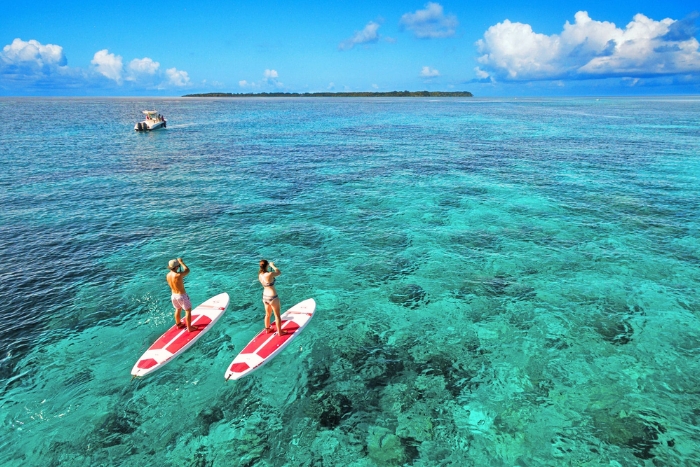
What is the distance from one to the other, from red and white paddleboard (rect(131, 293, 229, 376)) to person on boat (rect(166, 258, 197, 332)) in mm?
370

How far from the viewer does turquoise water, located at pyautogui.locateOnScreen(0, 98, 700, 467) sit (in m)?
11.8

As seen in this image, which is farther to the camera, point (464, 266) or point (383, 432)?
point (464, 266)

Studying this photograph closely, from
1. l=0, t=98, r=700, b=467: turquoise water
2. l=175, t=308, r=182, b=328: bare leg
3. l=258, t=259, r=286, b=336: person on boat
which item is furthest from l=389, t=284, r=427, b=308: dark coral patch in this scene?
l=175, t=308, r=182, b=328: bare leg

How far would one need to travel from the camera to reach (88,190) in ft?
122

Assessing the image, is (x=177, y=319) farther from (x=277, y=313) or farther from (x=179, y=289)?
(x=277, y=313)

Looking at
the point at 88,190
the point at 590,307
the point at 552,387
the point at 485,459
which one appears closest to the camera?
the point at 485,459

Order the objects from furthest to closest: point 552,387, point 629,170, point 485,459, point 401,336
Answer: point 629,170 < point 401,336 < point 552,387 < point 485,459

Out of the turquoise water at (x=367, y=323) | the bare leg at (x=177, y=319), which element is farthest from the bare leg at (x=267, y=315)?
the bare leg at (x=177, y=319)

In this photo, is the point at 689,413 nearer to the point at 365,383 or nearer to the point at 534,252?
the point at 365,383

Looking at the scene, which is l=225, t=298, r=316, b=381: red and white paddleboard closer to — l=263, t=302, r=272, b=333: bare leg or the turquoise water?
l=263, t=302, r=272, b=333: bare leg

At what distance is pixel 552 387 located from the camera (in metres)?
13.7

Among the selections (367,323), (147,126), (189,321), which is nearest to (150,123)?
(147,126)

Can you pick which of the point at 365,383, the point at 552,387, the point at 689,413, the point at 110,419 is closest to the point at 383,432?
the point at 365,383

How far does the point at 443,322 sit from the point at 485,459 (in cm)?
677
